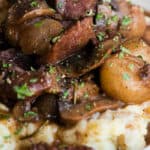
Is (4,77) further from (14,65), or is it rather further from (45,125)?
(45,125)

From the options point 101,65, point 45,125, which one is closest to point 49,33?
point 101,65

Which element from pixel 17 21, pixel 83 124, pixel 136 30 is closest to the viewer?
pixel 83 124

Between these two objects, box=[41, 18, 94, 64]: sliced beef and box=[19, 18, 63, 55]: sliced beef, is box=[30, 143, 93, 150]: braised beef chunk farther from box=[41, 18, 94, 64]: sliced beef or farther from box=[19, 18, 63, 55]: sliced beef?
box=[19, 18, 63, 55]: sliced beef

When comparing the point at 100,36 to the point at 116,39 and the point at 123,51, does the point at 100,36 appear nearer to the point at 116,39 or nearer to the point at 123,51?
the point at 116,39

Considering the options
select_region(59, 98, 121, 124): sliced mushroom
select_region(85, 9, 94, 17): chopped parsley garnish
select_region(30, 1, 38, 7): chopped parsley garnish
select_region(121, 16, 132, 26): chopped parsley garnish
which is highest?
select_region(30, 1, 38, 7): chopped parsley garnish

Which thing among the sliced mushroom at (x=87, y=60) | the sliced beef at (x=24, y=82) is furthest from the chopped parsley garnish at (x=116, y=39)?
the sliced beef at (x=24, y=82)

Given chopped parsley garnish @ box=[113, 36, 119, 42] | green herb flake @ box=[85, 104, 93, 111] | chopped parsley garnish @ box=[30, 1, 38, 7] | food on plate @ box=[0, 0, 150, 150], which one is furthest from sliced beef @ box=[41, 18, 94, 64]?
green herb flake @ box=[85, 104, 93, 111]

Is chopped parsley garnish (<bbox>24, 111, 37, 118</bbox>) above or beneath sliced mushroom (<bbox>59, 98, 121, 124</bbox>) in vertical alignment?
beneath
